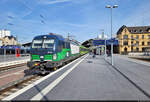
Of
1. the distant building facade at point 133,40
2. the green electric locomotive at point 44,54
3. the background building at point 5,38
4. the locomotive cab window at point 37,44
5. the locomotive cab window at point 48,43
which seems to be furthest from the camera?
the distant building facade at point 133,40

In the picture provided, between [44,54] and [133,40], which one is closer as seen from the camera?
[44,54]

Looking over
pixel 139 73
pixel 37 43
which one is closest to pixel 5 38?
pixel 37 43

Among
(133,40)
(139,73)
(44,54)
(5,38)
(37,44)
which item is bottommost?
(139,73)

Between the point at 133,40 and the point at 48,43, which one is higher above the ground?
the point at 133,40

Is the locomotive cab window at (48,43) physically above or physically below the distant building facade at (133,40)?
below

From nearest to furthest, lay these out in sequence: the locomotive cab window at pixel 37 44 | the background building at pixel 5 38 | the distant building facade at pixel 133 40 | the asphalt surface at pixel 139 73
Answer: the asphalt surface at pixel 139 73, the locomotive cab window at pixel 37 44, the background building at pixel 5 38, the distant building facade at pixel 133 40

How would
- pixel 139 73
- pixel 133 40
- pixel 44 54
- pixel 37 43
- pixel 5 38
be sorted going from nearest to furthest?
pixel 139 73 → pixel 44 54 → pixel 37 43 → pixel 133 40 → pixel 5 38

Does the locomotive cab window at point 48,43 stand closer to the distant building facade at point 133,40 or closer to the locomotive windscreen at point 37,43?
the locomotive windscreen at point 37,43

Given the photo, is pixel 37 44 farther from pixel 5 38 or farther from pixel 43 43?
pixel 5 38

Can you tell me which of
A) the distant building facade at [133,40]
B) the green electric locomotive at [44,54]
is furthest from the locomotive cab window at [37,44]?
the distant building facade at [133,40]

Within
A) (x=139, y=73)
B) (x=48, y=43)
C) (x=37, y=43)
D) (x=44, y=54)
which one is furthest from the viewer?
(x=37, y=43)

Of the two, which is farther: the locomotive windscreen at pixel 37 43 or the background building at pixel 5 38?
the background building at pixel 5 38

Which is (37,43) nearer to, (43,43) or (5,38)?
(43,43)

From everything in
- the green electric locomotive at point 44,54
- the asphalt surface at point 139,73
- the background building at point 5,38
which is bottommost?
the asphalt surface at point 139,73
